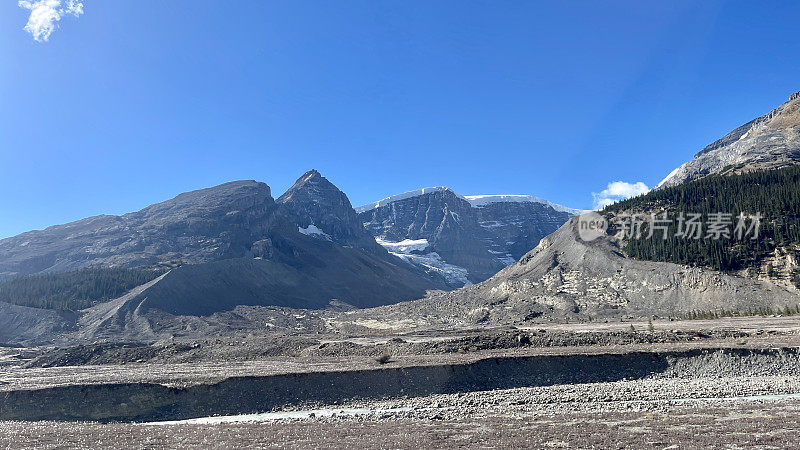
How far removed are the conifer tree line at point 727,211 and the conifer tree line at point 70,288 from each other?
4814 inches

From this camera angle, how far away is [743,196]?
90.7 metres

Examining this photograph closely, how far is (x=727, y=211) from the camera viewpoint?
8825 cm

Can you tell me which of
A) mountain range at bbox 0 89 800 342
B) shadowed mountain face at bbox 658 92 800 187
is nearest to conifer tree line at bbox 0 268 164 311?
mountain range at bbox 0 89 800 342

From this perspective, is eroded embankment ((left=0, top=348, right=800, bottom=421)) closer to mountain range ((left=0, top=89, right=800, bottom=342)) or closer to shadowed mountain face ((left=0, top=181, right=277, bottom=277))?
mountain range ((left=0, top=89, right=800, bottom=342))

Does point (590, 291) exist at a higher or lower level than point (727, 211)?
lower

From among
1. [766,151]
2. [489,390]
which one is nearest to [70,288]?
[489,390]

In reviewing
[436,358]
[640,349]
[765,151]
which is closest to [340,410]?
[436,358]

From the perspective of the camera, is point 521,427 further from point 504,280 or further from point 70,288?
point 70,288

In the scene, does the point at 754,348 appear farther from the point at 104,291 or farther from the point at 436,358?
the point at 104,291

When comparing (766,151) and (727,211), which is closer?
(727,211)

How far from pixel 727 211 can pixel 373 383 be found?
270 ft

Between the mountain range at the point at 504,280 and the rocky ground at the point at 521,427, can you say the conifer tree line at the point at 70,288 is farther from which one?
the rocky ground at the point at 521,427

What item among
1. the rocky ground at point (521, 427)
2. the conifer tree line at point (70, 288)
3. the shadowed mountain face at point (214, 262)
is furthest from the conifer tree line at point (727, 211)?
the conifer tree line at point (70, 288)

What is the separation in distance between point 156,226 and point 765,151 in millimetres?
215150
